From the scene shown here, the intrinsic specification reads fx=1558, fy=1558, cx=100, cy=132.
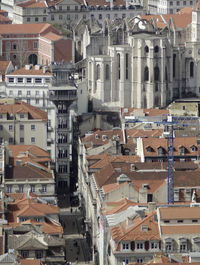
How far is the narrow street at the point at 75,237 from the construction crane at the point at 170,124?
9.16 metres

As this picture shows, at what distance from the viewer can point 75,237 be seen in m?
135

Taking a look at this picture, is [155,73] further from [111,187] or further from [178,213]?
[178,213]

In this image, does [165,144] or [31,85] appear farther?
[31,85]

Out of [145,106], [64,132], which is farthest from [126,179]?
[145,106]

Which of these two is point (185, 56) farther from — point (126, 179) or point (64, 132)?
point (126, 179)

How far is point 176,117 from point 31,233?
152 ft

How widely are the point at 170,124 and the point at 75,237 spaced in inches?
520

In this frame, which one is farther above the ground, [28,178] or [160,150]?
[160,150]

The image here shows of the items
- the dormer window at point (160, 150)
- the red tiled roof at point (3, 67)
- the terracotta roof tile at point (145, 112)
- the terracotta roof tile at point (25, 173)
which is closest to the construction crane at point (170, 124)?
the dormer window at point (160, 150)

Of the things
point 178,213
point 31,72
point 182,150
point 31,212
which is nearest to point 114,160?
point 182,150

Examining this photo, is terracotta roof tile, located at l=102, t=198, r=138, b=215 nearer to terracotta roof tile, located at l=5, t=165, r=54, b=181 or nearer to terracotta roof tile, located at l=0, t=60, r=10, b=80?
terracotta roof tile, located at l=5, t=165, r=54, b=181

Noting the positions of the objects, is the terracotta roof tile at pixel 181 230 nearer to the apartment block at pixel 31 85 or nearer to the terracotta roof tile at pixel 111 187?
the terracotta roof tile at pixel 111 187

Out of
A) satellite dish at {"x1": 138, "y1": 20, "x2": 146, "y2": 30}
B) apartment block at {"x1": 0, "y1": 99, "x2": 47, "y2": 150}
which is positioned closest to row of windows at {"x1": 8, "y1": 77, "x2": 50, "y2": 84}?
apartment block at {"x1": 0, "y1": 99, "x2": 47, "y2": 150}

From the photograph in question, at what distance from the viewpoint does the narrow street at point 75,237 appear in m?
127
